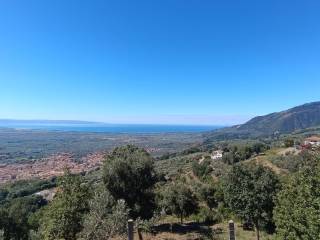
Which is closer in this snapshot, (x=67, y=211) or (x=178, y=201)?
(x=67, y=211)

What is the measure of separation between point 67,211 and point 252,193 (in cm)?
1598

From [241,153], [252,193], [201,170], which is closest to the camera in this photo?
[252,193]

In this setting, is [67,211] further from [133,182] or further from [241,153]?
[241,153]

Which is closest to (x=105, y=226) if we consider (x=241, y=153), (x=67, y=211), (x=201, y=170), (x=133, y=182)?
(x=67, y=211)

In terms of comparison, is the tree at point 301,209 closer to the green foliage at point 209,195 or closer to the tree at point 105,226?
the tree at point 105,226

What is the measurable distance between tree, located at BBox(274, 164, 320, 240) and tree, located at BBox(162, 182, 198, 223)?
17.9m

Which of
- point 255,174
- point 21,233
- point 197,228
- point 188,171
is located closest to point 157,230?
point 197,228

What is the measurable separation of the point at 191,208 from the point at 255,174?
10615 millimetres

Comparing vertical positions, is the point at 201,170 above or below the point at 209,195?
above

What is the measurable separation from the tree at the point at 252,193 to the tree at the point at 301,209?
26.7ft

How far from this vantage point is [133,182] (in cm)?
3027

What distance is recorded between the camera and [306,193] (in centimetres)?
1850

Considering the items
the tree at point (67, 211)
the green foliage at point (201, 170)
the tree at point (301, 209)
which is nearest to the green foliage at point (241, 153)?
the green foliage at point (201, 170)

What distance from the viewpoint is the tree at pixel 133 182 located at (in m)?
30.0
